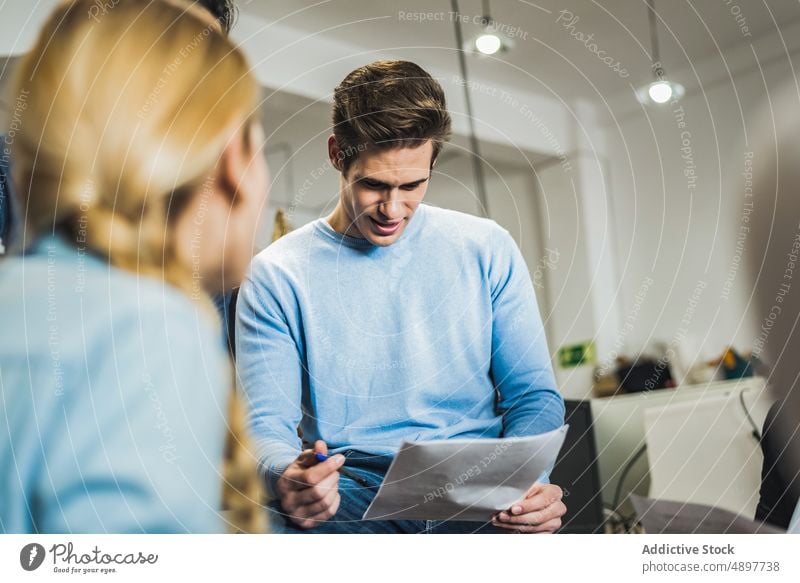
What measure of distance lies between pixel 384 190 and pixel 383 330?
6.7 inches

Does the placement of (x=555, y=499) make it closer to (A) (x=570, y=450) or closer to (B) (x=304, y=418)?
(A) (x=570, y=450)

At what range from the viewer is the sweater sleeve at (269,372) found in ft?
3.13

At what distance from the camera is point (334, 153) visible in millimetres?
979

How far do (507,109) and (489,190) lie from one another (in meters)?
0.11

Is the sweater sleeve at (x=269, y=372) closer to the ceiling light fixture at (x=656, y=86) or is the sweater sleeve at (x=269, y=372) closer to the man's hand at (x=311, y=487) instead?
the man's hand at (x=311, y=487)

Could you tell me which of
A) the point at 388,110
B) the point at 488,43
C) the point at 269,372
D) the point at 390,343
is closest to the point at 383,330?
the point at 390,343

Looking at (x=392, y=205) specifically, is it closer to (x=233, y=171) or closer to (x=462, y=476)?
(x=233, y=171)

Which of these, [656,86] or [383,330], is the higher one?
[656,86]

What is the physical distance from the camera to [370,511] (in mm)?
950

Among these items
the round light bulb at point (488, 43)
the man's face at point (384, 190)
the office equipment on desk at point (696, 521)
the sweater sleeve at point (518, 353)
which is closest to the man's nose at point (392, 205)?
the man's face at point (384, 190)

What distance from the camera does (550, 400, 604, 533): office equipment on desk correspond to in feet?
3.19

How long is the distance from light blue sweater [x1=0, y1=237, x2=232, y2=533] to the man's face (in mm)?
226

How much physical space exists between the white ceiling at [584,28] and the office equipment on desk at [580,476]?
417 mm
